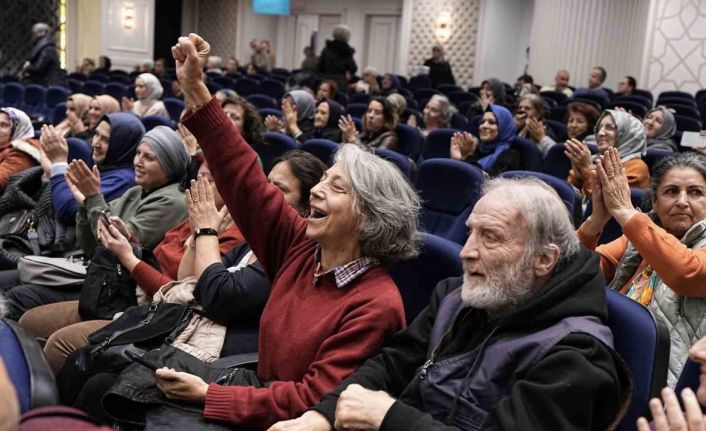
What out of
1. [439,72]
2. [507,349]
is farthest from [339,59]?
[507,349]

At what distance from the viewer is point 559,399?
1.37 meters

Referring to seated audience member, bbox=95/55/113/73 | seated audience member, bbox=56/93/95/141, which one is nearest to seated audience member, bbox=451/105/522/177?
seated audience member, bbox=56/93/95/141

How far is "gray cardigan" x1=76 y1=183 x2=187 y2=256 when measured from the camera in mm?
2922

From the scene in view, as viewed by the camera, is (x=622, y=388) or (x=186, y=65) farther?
(x=186, y=65)

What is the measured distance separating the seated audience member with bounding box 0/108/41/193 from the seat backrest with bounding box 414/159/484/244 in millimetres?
2109

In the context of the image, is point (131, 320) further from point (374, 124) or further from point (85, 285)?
point (374, 124)

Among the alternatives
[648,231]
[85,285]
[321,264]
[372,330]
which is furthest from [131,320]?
[648,231]

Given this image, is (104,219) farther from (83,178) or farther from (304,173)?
(304,173)

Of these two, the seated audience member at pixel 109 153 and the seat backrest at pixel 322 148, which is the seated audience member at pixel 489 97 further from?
the seated audience member at pixel 109 153

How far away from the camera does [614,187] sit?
2.26 meters

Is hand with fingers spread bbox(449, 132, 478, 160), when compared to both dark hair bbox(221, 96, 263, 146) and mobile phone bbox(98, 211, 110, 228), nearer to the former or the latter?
dark hair bbox(221, 96, 263, 146)

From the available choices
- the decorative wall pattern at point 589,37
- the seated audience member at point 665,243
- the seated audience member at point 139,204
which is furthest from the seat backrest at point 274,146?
the decorative wall pattern at point 589,37

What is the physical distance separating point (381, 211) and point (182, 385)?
0.66 metres

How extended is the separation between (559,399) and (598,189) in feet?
4.08
